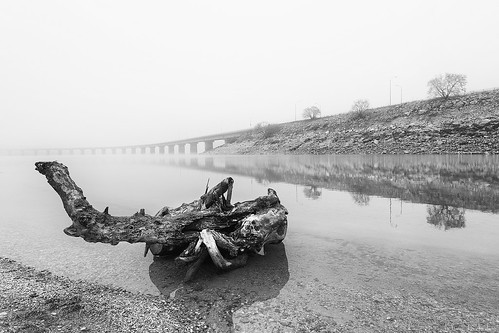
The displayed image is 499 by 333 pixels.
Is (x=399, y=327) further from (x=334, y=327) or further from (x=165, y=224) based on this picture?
(x=165, y=224)

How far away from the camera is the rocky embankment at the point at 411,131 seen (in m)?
36.9

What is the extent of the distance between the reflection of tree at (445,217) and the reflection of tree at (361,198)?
215cm

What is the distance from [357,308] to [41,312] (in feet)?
14.1

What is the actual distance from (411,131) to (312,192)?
3799 centimetres

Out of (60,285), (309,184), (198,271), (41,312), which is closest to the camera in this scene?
(41,312)

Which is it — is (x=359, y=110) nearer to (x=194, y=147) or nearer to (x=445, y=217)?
(x=445, y=217)

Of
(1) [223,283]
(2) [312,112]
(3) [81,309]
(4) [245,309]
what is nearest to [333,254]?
(1) [223,283]

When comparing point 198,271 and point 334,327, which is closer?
point 334,327

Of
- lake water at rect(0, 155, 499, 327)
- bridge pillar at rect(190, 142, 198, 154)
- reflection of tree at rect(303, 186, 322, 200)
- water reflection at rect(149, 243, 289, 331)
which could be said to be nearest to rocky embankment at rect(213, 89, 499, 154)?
reflection of tree at rect(303, 186, 322, 200)

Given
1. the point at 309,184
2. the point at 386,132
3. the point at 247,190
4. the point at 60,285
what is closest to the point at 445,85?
the point at 386,132

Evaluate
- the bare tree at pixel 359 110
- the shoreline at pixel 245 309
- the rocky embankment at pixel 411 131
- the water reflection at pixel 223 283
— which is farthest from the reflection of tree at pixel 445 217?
the bare tree at pixel 359 110

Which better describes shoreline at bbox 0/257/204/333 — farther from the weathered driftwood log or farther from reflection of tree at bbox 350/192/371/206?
reflection of tree at bbox 350/192/371/206

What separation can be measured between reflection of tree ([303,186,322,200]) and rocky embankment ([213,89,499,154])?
29.8 meters

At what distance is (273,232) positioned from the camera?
6.36 m
